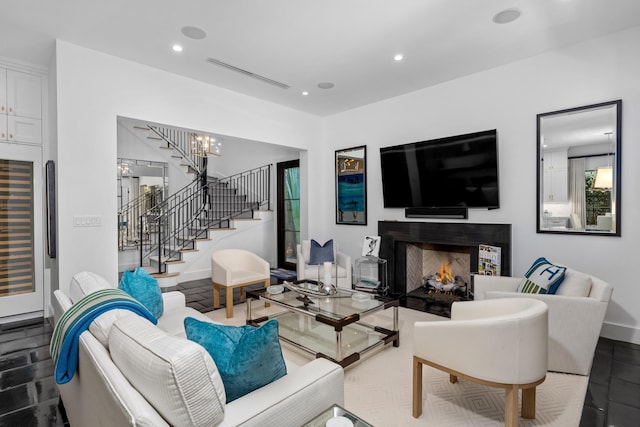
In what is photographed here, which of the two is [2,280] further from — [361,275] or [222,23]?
[361,275]

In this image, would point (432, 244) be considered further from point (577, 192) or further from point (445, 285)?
point (577, 192)

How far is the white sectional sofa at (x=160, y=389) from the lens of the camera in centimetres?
104

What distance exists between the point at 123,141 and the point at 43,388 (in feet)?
17.6

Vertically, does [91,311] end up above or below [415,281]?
above

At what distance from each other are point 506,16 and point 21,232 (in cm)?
576

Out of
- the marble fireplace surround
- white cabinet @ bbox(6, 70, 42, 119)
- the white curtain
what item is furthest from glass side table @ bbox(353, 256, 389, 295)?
white cabinet @ bbox(6, 70, 42, 119)

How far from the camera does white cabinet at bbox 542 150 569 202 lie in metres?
3.49

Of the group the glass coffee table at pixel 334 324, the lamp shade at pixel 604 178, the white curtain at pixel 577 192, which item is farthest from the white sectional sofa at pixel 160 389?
the lamp shade at pixel 604 178

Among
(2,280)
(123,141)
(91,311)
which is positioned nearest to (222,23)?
(91,311)

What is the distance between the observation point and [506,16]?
2904mm

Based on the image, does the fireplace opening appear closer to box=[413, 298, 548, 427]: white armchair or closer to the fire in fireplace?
the fire in fireplace

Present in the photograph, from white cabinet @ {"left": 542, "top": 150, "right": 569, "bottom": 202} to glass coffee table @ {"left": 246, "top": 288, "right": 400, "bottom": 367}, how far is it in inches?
83.9

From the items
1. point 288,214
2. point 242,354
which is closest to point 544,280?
point 242,354

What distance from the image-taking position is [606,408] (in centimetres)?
214
